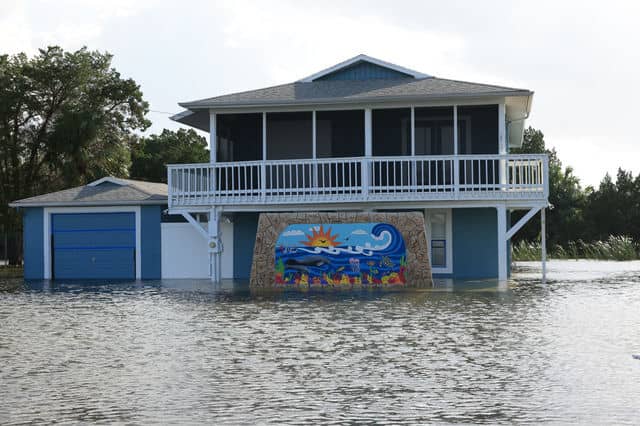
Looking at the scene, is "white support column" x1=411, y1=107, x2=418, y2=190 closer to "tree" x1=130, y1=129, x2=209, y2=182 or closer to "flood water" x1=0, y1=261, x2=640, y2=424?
"flood water" x1=0, y1=261, x2=640, y2=424

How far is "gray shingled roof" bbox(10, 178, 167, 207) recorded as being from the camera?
29.4m

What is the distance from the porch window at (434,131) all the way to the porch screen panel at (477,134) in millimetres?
330

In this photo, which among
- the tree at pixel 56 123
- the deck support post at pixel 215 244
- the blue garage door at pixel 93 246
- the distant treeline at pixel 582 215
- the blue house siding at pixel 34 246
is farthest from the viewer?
the distant treeline at pixel 582 215

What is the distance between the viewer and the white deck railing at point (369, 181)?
82.1 feet

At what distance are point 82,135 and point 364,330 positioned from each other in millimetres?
32654

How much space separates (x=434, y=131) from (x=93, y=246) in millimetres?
11331

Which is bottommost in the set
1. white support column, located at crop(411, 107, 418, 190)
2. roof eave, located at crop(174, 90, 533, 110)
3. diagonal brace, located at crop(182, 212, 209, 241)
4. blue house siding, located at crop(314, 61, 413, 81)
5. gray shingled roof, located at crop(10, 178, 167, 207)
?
diagonal brace, located at crop(182, 212, 209, 241)

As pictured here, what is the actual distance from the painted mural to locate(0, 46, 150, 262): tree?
21.9m

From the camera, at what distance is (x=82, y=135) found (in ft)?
143

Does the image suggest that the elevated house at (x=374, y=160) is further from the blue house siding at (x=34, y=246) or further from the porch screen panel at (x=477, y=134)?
the blue house siding at (x=34, y=246)

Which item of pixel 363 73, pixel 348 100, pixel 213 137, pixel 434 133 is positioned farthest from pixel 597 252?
pixel 213 137

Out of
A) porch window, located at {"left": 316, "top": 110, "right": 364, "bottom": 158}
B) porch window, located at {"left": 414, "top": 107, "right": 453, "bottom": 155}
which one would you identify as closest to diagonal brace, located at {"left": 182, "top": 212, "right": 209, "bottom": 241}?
porch window, located at {"left": 316, "top": 110, "right": 364, "bottom": 158}

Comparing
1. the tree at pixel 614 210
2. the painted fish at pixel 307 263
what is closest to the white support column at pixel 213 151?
the painted fish at pixel 307 263

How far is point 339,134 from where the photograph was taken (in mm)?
28422
